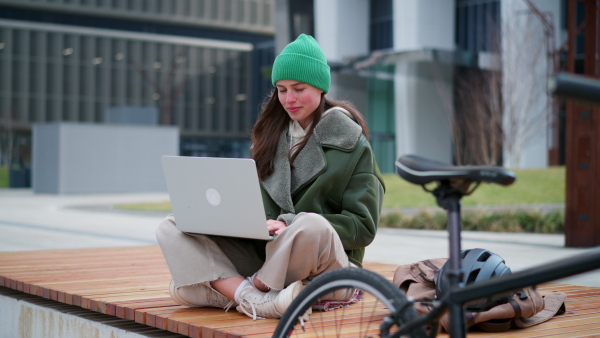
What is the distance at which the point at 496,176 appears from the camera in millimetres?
2160

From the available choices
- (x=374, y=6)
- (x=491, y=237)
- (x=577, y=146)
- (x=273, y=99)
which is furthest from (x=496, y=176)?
(x=374, y=6)

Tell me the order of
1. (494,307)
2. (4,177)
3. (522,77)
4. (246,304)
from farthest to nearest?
(4,177) < (522,77) < (246,304) < (494,307)

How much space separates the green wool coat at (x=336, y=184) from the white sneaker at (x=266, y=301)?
1.15 ft

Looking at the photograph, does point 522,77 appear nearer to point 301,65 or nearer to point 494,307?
point 301,65

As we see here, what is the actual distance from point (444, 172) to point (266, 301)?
61.8 inches

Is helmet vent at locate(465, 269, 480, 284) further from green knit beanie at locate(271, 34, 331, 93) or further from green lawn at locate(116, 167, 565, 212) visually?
green lawn at locate(116, 167, 565, 212)

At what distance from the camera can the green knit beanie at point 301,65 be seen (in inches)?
152

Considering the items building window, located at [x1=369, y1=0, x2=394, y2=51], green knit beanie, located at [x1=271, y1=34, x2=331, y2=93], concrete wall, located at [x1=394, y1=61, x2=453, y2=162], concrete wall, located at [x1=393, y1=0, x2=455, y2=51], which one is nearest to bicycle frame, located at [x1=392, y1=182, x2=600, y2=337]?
green knit beanie, located at [x1=271, y1=34, x2=331, y2=93]

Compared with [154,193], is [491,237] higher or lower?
higher

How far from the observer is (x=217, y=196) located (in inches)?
139

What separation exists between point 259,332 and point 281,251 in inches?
15.7

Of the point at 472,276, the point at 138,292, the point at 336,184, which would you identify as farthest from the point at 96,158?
the point at 472,276

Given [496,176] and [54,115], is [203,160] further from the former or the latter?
[54,115]

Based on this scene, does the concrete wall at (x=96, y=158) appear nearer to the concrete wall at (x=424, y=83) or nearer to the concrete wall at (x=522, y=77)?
the concrete wall at (x=424, y=83)
